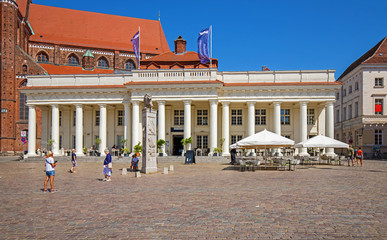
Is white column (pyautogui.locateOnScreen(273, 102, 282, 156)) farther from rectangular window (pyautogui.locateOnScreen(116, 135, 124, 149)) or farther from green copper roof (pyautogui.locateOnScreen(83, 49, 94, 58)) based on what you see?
green copper roof (pyautogui.locateOnScreen(83, 49, 94, 58))

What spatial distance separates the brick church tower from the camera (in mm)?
53406

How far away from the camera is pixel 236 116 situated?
1748 inches

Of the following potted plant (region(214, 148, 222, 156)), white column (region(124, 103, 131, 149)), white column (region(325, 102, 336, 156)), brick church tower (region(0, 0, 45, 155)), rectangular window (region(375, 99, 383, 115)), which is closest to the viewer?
potted plant (region(214, 148, 222, 156))

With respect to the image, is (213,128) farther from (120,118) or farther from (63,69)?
(63,69)

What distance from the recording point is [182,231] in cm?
716

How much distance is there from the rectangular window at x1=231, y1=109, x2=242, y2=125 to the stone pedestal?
2317cm

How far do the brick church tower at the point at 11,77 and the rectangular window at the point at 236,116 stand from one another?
31097mm

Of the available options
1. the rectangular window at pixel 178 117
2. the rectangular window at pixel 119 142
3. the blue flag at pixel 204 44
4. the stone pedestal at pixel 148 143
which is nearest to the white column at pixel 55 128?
the rectangular window at pixel 119 142

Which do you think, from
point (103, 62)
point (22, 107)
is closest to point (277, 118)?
point (22, 107)

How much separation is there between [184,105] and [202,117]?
4377 mm

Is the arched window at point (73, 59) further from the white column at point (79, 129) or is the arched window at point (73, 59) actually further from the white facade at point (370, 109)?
the white facade at point (370, 109)

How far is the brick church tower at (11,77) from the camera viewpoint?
2103 inches

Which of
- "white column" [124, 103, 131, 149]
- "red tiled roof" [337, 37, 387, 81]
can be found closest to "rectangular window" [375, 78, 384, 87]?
"red tiled roof" [337, 37, 387, 81]

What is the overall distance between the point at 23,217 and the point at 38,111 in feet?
171
